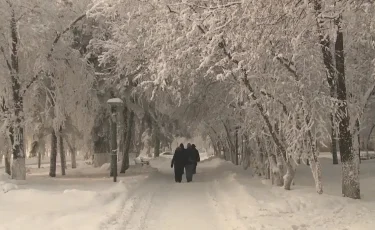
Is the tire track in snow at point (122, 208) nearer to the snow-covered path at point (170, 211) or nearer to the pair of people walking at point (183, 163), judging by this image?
the snow-covered path at point (170, 211)

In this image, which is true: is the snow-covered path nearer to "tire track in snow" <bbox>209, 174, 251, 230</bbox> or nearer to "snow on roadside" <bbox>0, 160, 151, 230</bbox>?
"tire track in snow" <bbox>209, 174, 251, 230</bbox>

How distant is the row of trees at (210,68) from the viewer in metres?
8.32

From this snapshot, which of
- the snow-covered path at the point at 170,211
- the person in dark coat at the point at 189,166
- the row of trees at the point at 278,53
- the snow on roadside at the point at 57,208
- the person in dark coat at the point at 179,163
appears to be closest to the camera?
the row of trees at the point at 278,53

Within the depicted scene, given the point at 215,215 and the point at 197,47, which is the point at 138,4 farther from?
the point at 215,215

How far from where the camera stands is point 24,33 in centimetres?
1461

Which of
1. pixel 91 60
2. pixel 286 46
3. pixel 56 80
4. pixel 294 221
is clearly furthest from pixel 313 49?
pixel 91 60

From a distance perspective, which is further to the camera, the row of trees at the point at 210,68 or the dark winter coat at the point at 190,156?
the dark winter coat at the point at 190,156

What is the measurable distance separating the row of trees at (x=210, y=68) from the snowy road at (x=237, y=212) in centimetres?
147

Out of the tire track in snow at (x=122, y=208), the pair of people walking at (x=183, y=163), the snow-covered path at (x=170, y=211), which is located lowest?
the snow-covered path at (x=170, y=211)

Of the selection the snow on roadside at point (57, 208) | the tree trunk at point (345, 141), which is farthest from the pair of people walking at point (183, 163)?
the tree trunk at point (345, 141)

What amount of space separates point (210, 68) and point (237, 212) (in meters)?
3.17

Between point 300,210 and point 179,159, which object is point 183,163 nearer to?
point 179,159

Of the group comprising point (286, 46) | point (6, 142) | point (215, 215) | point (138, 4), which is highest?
point (138, 4)

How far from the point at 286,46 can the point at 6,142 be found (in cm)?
1367
